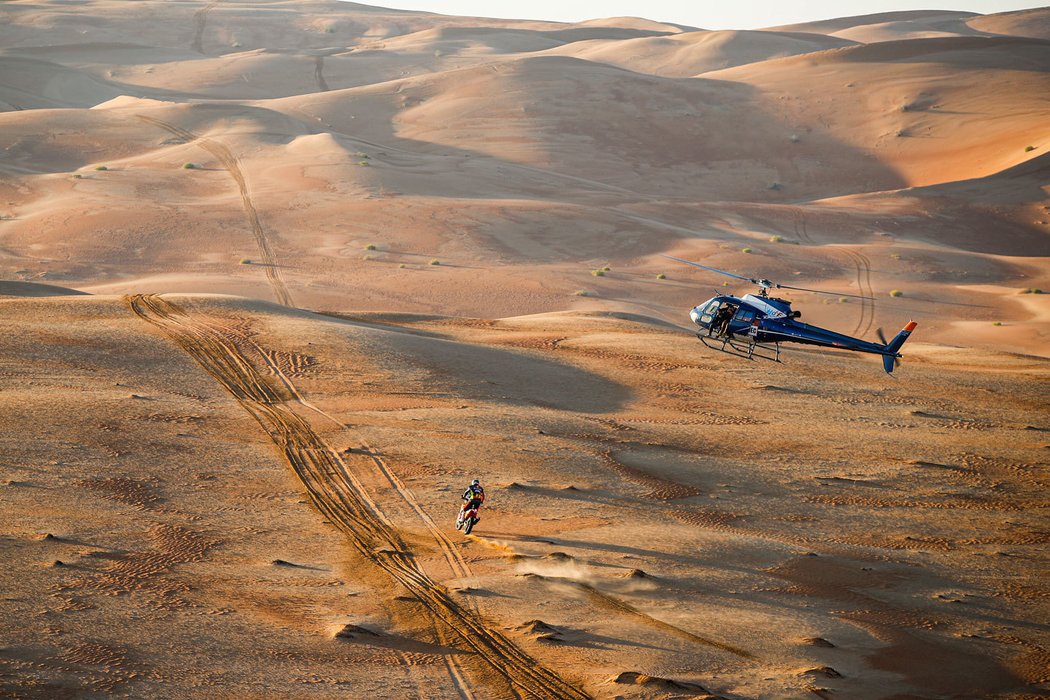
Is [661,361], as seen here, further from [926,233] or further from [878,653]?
[926,233]

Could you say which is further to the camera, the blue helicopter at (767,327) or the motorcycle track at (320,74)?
the motorcycle track at (320,74)

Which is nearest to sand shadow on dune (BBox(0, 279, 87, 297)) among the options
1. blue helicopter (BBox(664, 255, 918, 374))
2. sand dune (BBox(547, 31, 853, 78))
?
blue helicopter (BBox(664, 255, 918, 374))

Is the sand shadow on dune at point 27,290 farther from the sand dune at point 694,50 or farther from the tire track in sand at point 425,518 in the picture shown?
the sand dune at point 694,50

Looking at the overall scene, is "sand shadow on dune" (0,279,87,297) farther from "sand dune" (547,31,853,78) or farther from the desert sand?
"sand dune" (547,31,853,78)

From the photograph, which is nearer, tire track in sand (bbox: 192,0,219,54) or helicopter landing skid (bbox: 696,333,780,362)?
helicopter landing skid (bbox: 696,333,780,362)

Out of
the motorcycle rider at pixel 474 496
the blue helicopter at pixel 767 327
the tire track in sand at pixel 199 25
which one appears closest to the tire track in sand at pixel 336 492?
the motorcycle rider at pixel 474 496

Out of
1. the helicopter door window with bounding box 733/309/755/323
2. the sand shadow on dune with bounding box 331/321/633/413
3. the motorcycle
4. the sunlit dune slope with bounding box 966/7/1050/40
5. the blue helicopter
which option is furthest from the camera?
the sunlit dune slope with bounding box 966/7/1050/40

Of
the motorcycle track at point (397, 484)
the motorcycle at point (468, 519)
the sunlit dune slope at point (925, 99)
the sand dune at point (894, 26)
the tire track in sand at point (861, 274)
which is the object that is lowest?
the tire track in sand at point (861, 274)
